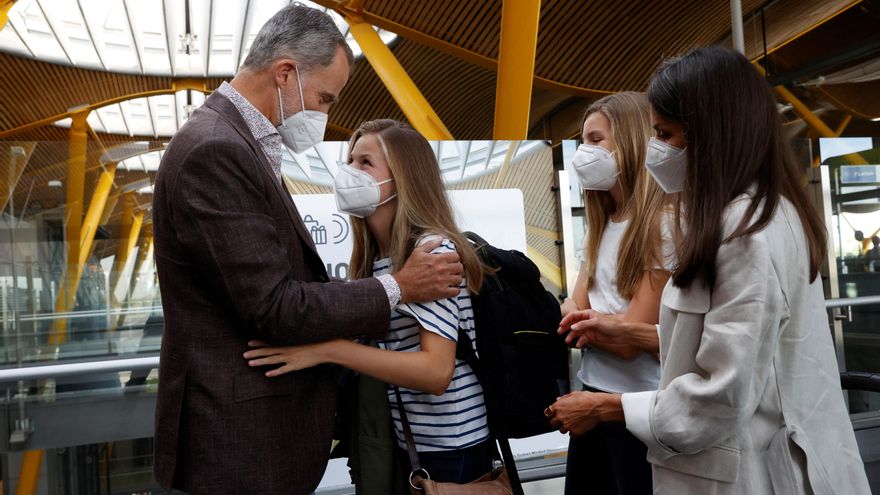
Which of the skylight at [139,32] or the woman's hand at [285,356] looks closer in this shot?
the woman's hand at [285,356]

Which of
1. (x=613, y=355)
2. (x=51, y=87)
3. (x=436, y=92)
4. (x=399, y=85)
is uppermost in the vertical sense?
(x=51, y=87)

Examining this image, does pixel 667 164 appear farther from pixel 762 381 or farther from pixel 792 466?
pixel 792 466

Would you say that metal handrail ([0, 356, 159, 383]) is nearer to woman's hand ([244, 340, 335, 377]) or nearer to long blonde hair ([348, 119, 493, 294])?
long blonde hair ([348, 119, 493, 294])

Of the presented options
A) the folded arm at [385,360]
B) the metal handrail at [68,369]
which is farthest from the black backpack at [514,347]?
the metal handrail at [68,369]

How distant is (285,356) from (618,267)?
104 cm

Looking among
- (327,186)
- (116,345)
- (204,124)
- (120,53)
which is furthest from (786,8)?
(120,53)

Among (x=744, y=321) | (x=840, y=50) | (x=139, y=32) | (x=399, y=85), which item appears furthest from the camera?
(x=139, y=32)

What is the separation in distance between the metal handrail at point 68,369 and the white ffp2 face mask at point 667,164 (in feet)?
6.64

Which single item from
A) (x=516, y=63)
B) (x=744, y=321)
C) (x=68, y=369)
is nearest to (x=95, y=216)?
(x=68, y=369)

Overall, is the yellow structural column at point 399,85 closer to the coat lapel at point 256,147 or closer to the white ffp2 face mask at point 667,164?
the coat lapel at point 256,147

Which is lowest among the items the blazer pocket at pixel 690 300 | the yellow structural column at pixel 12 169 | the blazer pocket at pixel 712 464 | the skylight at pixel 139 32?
the blazer pocket at pixel 712 464

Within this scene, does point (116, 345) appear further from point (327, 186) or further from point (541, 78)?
point (541, 78)

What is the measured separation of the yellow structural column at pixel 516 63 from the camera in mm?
8945

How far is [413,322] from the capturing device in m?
1.84
